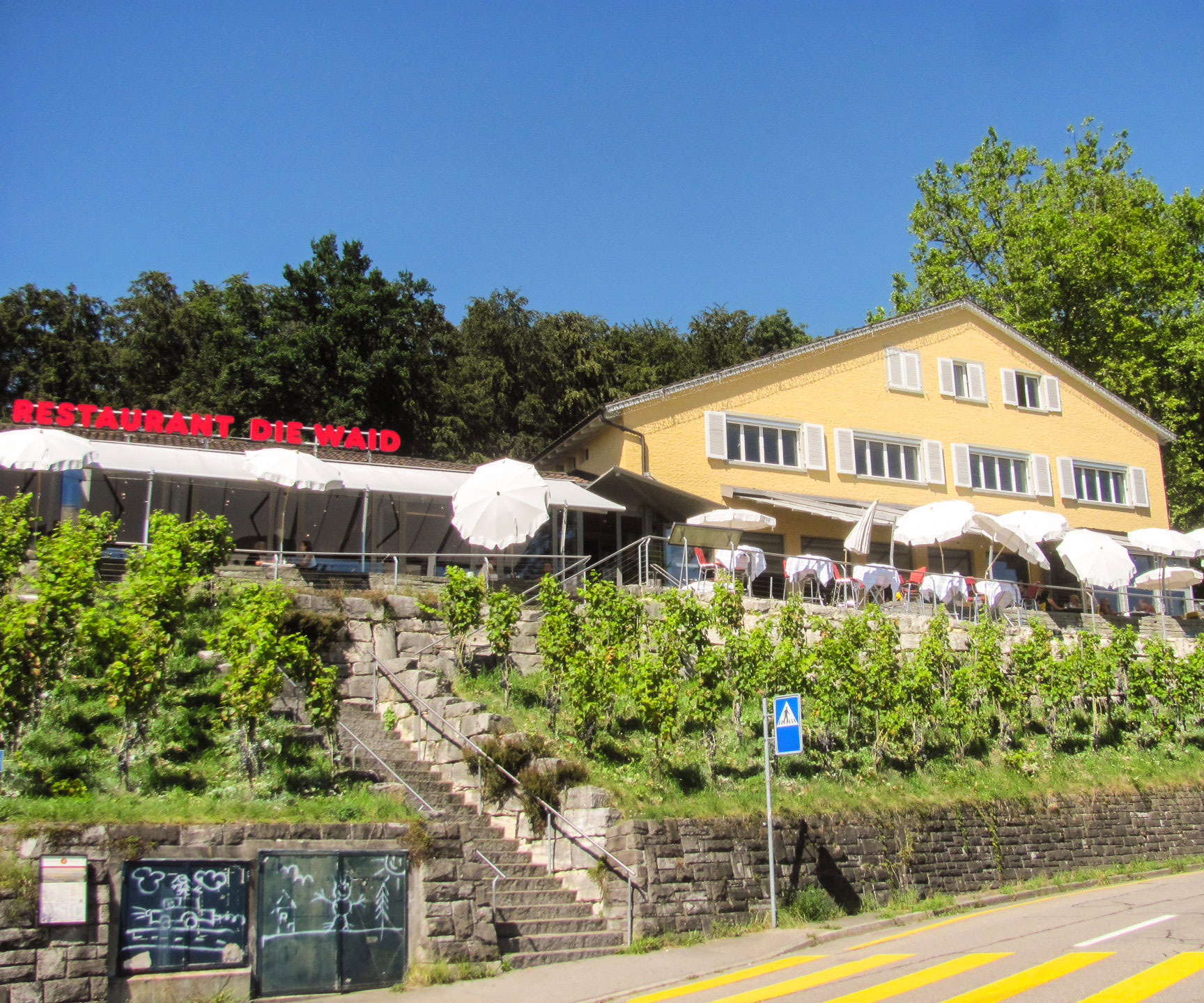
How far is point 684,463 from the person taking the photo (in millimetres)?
28688

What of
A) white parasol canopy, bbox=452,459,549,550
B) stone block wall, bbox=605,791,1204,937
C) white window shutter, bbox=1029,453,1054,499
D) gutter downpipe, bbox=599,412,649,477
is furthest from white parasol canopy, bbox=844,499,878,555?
white window shutter, bbox=1029,453,1054,499

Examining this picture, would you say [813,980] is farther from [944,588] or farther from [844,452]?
[844,452]

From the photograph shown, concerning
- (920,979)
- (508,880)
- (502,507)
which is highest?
(502,507)

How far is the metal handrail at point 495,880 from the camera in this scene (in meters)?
12.3

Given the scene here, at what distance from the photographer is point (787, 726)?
573 inches

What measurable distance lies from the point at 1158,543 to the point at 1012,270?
1875 centimetres

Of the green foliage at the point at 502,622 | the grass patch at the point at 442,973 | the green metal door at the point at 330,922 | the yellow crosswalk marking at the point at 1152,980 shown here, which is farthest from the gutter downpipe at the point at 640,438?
the yellow crosswalk marking at the point at 1152,980

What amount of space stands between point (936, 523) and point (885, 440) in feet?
23.1

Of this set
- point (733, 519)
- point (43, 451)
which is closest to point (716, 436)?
point (733, 519)

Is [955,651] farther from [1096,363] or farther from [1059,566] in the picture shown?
[1096,363]

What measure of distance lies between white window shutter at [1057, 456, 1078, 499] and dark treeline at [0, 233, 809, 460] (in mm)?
15885

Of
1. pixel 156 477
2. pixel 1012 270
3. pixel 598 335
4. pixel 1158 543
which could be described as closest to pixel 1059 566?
pixel 1158 543

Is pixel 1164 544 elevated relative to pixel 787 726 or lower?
elevated

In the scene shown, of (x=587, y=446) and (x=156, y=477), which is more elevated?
(x=587, y=446)
